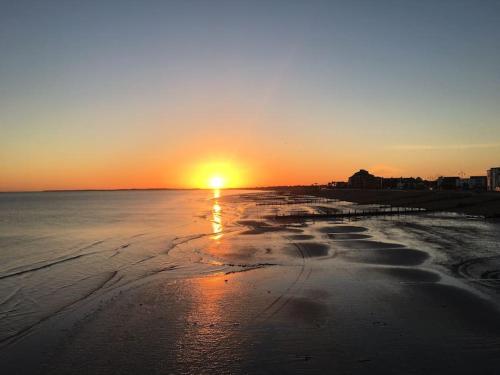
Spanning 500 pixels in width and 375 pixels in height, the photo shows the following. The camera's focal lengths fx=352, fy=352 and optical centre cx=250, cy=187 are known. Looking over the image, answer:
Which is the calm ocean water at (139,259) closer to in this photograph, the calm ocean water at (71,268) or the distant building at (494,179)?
the calm ocean water at (71,268)

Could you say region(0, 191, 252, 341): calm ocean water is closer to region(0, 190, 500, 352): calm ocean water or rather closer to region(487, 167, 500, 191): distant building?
region(0, 190, 500, 352): calm ocean water

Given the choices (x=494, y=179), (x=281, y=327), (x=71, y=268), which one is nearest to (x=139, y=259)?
(x=71, y=268)

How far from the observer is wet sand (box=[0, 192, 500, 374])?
9.84 m

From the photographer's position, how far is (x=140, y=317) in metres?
14.0

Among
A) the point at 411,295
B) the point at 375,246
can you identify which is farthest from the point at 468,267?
the point at 375,246

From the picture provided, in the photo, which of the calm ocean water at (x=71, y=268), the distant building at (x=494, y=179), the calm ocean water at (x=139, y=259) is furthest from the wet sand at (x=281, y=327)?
the distant building at (x=494, y=179)

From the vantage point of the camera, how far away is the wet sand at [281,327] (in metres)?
9.84

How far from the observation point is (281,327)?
12375 millimetres

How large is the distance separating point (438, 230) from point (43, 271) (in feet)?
124

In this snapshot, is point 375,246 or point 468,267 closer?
point 468,267

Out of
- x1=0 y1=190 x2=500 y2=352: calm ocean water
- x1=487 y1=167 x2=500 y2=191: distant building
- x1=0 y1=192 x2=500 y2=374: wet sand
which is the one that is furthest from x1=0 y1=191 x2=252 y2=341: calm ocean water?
x1=487 y1=167 x2=500 y2=191: distant building

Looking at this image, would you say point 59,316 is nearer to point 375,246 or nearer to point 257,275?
point 257,275

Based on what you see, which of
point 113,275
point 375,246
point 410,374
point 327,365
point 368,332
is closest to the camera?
point 410,374

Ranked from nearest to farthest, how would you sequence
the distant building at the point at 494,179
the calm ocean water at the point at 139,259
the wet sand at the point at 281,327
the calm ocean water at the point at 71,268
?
the wet sand at the point at 281,327 → the calm ocean water at the point at 71,268 → the calm ocean water at the point at 139,259 → the distant building at the point at 494,179
